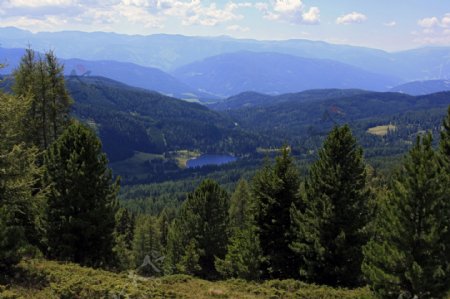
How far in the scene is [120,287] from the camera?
64.5 feet

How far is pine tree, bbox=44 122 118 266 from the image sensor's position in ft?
89.1

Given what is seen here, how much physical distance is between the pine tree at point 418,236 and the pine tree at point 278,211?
12542 mm

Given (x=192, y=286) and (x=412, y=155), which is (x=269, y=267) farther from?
(x=412, y=155)

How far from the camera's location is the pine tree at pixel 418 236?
60.9 feet

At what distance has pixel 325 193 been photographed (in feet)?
90.8

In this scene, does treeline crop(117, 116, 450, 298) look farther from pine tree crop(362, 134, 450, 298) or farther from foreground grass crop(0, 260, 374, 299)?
foreground grass crop(0, 260, 374, 299)

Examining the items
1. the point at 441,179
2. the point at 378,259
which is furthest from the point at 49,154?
the point at 441,179

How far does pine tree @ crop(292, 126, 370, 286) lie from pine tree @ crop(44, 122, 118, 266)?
14154 millimetres

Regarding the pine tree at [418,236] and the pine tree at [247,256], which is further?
the pine tree at [247,256]

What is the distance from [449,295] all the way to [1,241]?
70.9 ft

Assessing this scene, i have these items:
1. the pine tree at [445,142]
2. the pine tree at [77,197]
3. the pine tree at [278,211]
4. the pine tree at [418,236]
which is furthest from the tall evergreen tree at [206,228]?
the pine tree at [418,236]

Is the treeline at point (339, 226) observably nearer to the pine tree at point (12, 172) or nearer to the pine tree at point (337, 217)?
the pine tree at point (337, 217)

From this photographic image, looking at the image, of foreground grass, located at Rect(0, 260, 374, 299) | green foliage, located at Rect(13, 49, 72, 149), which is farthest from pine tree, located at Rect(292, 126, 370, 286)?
green foliage, located at Rect(13, 49, 72, 149)

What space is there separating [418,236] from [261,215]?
50.1 feet
